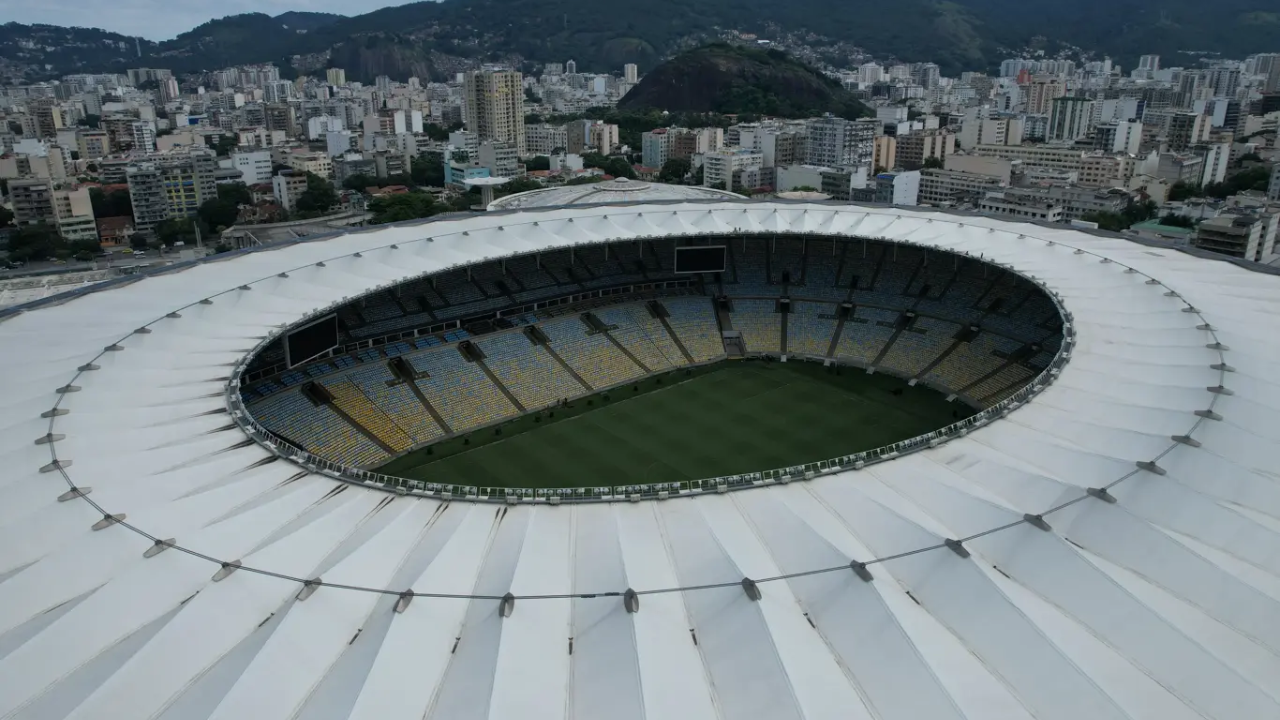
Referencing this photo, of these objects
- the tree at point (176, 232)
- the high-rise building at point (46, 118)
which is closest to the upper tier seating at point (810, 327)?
the tree at point (176, 232)

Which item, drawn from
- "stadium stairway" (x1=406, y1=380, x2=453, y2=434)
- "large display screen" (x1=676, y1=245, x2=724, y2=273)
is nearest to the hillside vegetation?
"large display screen" (x1=676, y1=245, x2=724, y2=273)

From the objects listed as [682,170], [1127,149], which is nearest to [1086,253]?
[682,170]

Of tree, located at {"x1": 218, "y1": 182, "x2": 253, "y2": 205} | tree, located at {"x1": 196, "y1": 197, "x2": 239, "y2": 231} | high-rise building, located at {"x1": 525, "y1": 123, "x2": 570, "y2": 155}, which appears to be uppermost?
high-rise building, located at {"x1": 525, "y1": 123, "x2": 570, "y2": 155}

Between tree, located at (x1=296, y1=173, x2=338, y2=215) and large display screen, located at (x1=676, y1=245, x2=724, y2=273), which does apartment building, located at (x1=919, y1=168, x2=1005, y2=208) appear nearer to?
large display screen, located at (x1=676, y1=245, x2=724, y2=273)

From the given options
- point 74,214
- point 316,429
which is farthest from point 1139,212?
point 74,214

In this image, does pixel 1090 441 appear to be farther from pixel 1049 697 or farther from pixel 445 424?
pixel 445 424
